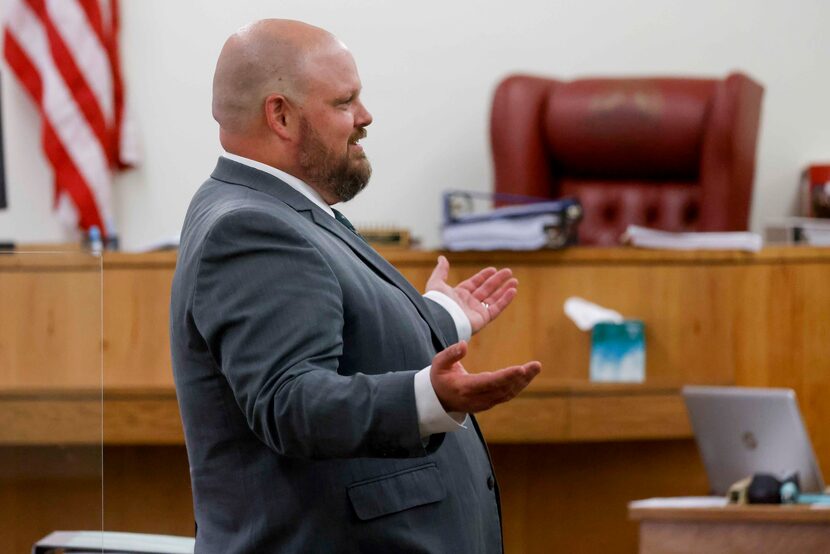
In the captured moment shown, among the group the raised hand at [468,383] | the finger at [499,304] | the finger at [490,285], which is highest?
the finger at [490,285]

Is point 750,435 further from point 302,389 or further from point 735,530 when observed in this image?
point 302,389

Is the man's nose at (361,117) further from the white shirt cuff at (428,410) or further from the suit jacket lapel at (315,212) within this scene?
the white shirt cuff at (428,410)

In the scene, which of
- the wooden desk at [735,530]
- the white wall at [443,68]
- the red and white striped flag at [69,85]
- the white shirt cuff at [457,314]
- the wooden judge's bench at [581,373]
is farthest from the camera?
the white wall at [443,68]

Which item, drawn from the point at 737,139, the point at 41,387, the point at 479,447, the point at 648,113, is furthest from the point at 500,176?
the point at 41,387

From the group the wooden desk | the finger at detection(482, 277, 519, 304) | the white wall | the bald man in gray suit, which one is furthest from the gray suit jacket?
the white wall

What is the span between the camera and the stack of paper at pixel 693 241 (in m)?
3.28

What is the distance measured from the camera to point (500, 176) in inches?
170

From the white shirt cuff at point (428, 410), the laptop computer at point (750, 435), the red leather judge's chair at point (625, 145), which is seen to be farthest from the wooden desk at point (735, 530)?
the red leather judge's chair at point (625, 145)

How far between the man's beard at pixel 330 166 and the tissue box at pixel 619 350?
1.74m

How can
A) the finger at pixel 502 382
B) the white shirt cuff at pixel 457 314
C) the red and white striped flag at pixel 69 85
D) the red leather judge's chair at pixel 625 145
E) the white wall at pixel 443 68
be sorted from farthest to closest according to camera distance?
the white wall at pixel 443 68
the red and white striped flag at pixel 69 85
the red leather judge's chair at pixel 625 145
the white shirt cuff at pixel 457 314
the finger at pixel 502 382

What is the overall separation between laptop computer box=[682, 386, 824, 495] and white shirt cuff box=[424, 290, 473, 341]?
3.04 ft

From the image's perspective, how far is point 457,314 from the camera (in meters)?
1.74

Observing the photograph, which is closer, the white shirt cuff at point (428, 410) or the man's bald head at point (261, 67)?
the white shirt cuff at point (428, 410)

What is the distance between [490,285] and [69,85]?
3207 mm
